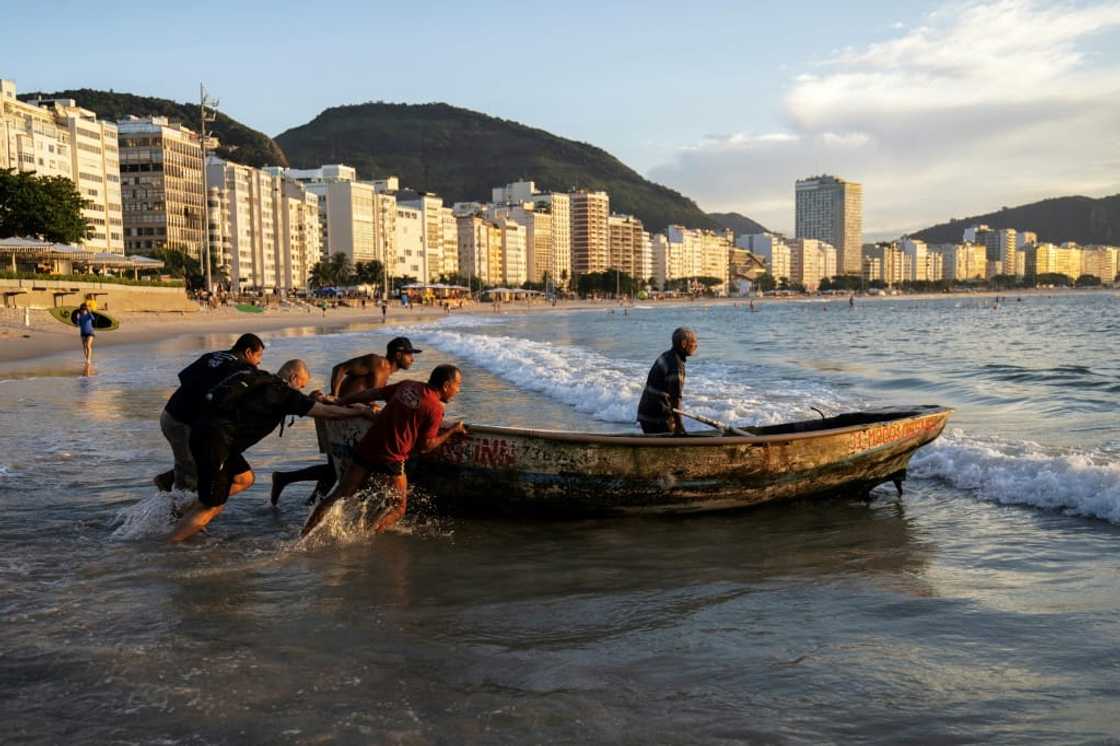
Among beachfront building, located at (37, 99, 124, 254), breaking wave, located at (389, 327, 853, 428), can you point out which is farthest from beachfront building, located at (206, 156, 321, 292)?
breaking wave, located at (389, 327, 853, 428)

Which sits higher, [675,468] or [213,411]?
[213,411]

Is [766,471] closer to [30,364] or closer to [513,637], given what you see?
[513,637]

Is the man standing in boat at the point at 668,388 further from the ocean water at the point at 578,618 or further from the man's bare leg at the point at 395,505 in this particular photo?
the man's bare leg at the point at 395,505

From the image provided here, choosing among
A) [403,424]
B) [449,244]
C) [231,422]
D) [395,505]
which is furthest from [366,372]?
[449,244]

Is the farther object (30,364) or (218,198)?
(218,198)

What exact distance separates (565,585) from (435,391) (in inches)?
70.4

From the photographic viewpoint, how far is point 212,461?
6957mm

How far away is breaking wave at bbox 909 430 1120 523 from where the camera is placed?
8.20 m

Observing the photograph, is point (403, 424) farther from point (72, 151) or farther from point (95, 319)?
point (72, 151)

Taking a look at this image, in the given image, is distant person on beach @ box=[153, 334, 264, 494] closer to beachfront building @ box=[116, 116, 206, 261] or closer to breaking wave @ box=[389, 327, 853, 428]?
breaking wave @ box=[389, 327, 853, 428]

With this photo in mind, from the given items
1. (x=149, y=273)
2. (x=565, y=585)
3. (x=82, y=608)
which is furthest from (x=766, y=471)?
(x=149, y=273)

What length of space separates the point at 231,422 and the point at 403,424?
119 cm

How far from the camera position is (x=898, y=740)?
13.1 feet

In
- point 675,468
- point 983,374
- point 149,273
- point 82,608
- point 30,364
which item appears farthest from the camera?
point 149,273
